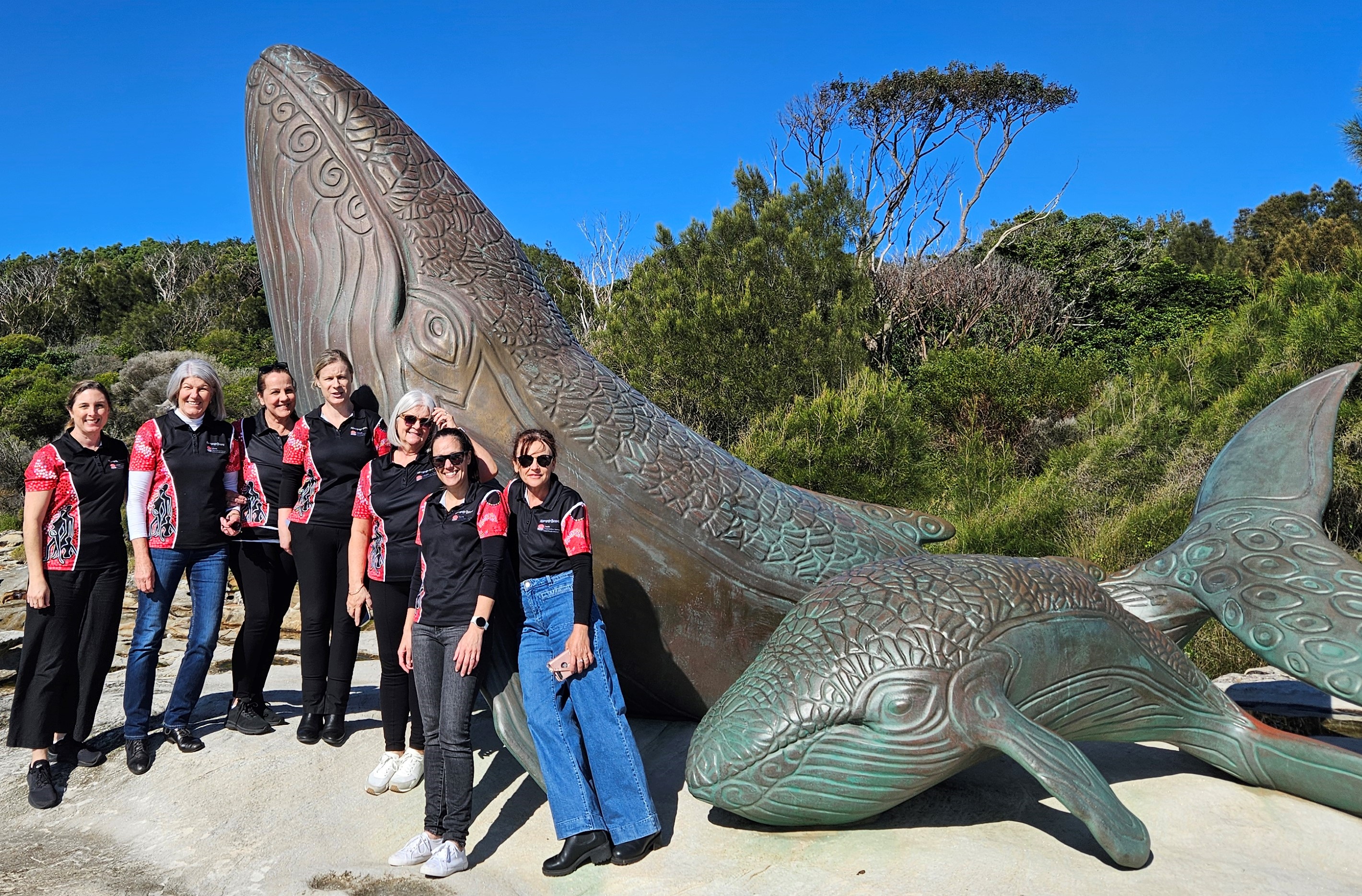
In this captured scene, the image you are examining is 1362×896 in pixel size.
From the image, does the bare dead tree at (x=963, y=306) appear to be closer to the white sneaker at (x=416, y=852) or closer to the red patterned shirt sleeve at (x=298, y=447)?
the red patterned shirt sleeve at (x=298, y=447)

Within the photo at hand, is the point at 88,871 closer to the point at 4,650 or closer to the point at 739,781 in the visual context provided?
the point at 739,781

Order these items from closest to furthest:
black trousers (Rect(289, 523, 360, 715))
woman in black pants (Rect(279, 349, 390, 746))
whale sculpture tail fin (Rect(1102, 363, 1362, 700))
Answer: whale sculpture tail fin (Rect(1102, 363, 1362, 700)) < woman in black pants (Rect(279, 349, 390, 746)) < black trousers (Rect(289, 523, 360, 715))

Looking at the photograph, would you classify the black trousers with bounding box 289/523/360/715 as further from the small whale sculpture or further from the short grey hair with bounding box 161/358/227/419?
the small whale sculpture

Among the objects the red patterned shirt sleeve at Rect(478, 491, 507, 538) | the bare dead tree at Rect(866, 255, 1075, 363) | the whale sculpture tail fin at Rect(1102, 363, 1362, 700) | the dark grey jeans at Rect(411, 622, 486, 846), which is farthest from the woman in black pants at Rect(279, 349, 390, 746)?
the bare dead tree at Rect(866, 255, 1075, 363)

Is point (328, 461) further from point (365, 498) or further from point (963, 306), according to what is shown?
point (963, 306)

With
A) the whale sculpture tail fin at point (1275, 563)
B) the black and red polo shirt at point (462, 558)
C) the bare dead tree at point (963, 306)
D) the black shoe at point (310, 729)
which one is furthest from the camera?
the bare dead tree at point (963, 306)

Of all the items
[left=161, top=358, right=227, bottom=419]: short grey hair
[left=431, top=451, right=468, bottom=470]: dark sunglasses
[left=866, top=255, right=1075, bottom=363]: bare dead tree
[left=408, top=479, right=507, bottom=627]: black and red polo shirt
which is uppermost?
[left=866, top=255, right=1075, bottom=363]: bare dead tree

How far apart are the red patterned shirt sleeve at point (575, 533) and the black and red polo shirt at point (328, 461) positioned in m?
1.19

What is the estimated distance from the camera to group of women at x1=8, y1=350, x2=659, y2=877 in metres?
3.48

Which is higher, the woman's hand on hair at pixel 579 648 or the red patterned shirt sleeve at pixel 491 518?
the red patterned shirt sleeve at pixel 491 518

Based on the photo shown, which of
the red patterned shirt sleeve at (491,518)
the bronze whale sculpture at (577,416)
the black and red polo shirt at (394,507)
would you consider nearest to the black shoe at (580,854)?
the bronze whale sculpture at (577,416)

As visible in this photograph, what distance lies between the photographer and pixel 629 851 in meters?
3.42

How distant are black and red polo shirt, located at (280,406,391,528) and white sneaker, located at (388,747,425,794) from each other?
1083 millimetres

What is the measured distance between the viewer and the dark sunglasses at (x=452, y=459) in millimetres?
3520
